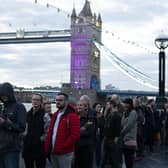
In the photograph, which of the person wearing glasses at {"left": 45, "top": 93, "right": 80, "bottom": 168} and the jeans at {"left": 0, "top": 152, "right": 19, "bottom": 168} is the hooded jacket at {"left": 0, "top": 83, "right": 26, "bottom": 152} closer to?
the jeans at {"left": 0, "top": 152, "right": 19, "bottom": 168}

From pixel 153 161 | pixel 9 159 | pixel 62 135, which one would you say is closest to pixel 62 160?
pixel 62 135

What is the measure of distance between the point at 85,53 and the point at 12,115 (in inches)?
3050

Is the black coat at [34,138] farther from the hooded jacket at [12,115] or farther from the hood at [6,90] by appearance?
the hood at [6,90]

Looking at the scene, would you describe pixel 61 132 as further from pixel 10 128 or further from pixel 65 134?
pixel 10 128

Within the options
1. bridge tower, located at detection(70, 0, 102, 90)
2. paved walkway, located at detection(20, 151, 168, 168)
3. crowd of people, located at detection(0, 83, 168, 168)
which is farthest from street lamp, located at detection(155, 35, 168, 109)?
bridge tower, located at detection(70, 0, 102, 90)

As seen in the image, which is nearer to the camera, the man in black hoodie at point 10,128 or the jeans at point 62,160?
the man in black hoodie at point 10,128

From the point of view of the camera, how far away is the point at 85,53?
3216 inches

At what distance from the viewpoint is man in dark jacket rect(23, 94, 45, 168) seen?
18.0ft

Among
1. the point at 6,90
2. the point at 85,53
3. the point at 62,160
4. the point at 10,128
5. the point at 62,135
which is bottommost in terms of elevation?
the point at 62,160

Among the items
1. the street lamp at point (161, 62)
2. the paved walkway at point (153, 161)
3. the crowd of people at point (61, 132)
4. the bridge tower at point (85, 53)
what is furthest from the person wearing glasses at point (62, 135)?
the bridge tower at point (85, 53)

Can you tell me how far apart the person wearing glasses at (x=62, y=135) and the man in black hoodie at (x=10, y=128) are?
1.54 ft

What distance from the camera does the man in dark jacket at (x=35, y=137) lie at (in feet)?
18.0

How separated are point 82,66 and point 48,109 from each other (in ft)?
244

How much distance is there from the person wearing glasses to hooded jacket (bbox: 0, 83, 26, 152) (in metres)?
0.47
